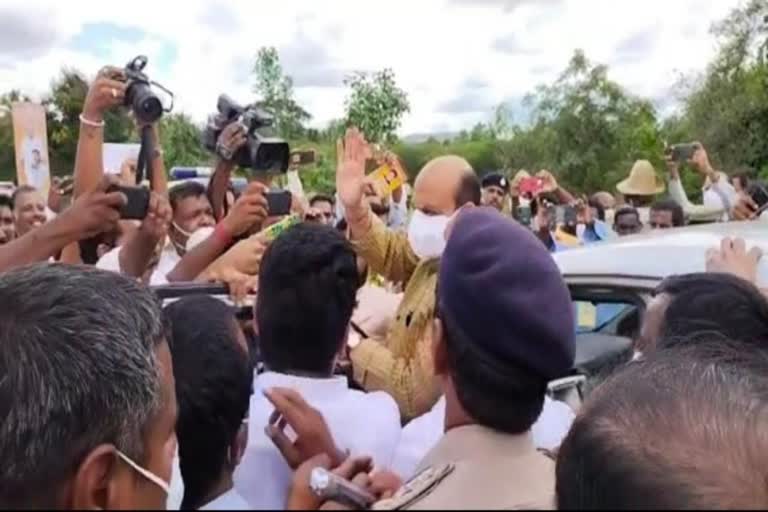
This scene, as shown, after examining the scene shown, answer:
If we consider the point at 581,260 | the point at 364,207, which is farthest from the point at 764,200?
the point at 364,207

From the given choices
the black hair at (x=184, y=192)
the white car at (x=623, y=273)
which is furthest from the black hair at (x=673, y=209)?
the black hair at (x=184, y=192)

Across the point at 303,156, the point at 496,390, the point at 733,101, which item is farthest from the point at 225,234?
the point at 733,101

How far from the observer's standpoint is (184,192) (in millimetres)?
4445

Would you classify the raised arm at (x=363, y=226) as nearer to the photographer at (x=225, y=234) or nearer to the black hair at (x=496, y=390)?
the photographer at (x=225, y=234)

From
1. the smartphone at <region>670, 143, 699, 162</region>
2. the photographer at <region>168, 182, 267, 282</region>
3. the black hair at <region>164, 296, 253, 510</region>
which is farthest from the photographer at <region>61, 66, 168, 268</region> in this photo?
the smartphone at <region>670, 143, 699, 162</region>

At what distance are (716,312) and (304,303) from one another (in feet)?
3.05

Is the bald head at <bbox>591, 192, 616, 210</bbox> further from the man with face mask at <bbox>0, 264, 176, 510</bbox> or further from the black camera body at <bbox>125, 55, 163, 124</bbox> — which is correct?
the man with face mask at <bbox>0, 264, 176, 510</bbox>

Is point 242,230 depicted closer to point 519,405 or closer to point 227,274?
point 227,274

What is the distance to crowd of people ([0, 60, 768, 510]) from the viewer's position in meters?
1.18

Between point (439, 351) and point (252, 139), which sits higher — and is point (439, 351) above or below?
below

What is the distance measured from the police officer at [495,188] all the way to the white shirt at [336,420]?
4.57 metres

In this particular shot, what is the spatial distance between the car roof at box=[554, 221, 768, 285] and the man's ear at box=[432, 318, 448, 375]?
1782 mm

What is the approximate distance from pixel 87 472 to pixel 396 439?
1.09 meters

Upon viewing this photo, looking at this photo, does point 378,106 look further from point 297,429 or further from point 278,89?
point 297,429
